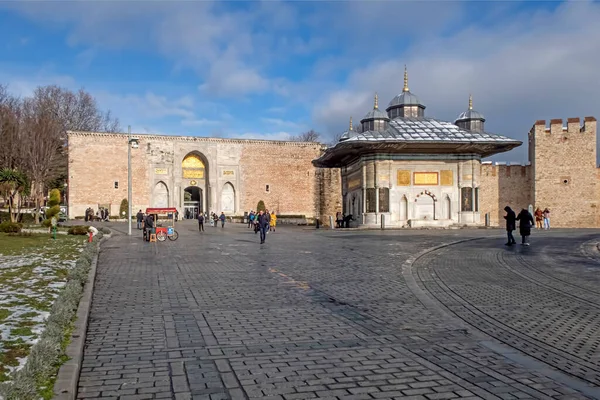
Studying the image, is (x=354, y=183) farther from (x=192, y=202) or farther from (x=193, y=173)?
(x=192, y=202)

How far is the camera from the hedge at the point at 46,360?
3949mm

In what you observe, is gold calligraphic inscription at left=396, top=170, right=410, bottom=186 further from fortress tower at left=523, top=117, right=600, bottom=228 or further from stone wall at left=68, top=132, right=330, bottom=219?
stone wall at left=68, top=132, right=330, bottom=219

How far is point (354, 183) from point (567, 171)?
1805 cm

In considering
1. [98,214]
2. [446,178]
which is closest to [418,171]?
[446,178]

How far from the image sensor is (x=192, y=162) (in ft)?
194

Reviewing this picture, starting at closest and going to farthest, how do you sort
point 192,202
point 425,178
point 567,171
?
1. point 425,178
2. point 567,171
3. point 192,202

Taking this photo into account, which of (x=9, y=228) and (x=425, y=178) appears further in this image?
(x=425, y=178)

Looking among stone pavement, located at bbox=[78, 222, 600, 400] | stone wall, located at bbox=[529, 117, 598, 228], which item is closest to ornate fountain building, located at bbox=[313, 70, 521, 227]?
stone wall, located at bbox=[529, 117, 598, 228]

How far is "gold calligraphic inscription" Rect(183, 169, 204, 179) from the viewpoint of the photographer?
5859 centimetres

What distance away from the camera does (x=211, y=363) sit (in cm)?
529

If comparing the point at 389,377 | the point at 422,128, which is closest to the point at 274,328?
the point at 389,377

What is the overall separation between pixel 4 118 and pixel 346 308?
126ft

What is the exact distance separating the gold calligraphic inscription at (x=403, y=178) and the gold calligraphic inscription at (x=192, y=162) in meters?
30.0

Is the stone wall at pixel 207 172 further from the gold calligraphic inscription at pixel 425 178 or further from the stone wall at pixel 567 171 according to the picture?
the stone wall at pixel 567 171
